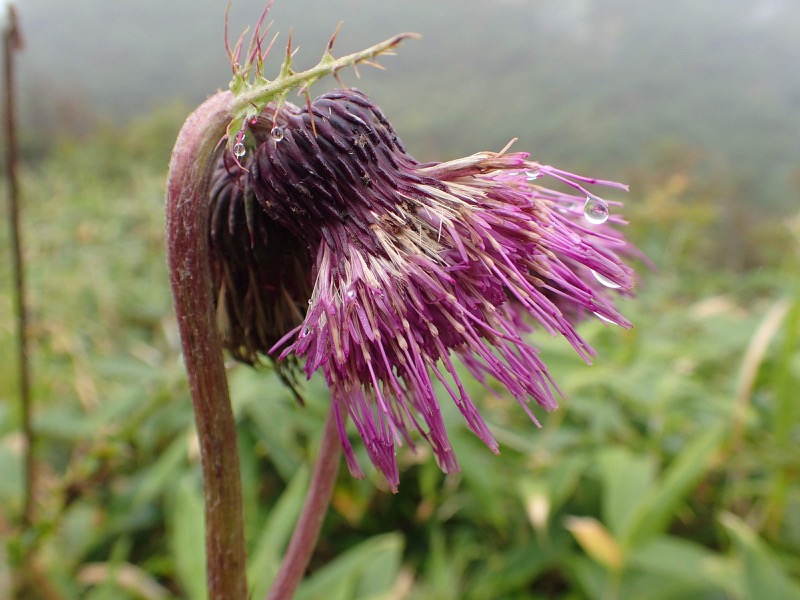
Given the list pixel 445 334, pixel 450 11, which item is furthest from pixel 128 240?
pixel 450 11

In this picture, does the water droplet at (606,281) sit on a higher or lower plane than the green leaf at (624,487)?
higher

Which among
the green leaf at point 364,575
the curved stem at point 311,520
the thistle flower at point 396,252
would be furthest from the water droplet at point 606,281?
the green leaf at point 364,575

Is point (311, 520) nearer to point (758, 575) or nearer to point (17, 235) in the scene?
point (758, 575)

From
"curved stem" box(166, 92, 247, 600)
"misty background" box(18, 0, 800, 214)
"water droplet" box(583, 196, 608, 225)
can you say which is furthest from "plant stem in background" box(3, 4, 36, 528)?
"misty background" box(18, 0, 800, 214)

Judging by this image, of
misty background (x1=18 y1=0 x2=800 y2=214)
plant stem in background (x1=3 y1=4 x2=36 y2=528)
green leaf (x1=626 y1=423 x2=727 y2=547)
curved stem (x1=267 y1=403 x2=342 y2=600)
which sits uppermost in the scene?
misty background (x1=18 y1=0 x2=800 y2=214)

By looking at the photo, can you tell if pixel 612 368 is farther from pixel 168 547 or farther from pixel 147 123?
pixel 147 123

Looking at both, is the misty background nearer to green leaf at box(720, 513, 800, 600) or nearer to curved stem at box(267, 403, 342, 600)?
green leaf at box(720, 513, 800, 600)

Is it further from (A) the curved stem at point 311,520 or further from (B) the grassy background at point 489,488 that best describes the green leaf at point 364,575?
(A) the curved stem at point 311,520

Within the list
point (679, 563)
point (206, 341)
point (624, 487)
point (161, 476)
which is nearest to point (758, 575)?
point (679, 563)
